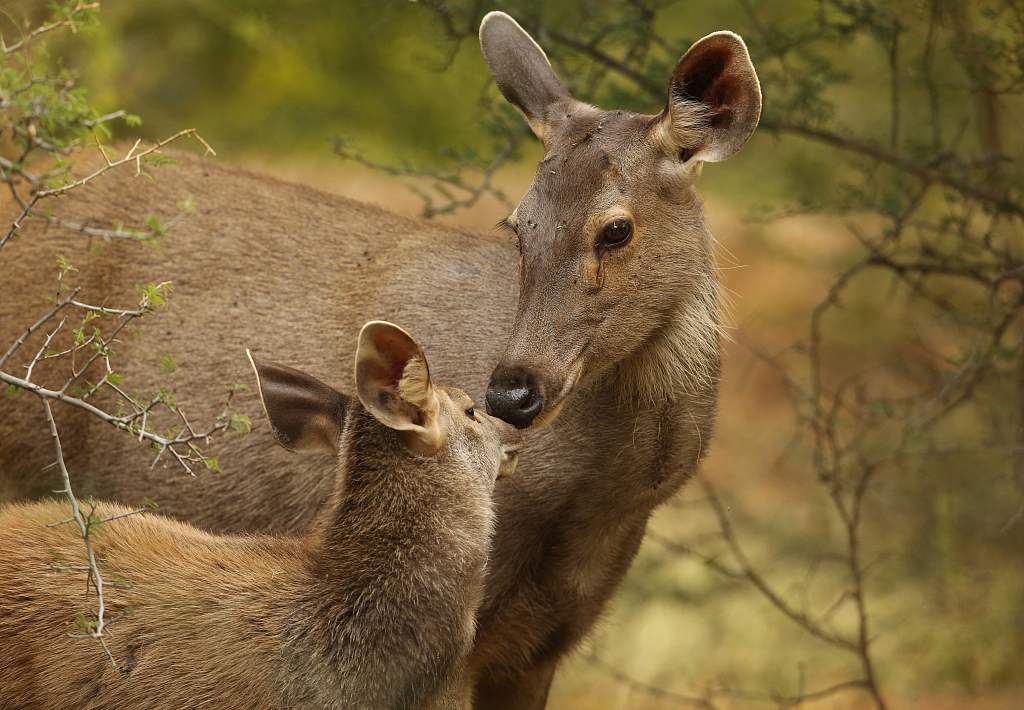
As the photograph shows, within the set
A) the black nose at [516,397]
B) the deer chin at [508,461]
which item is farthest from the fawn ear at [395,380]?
the deer chin at [508,461]

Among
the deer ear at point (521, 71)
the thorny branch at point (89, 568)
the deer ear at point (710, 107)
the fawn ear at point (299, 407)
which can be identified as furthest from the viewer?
the deer ear at point (521, 71)

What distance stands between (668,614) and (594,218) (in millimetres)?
7632

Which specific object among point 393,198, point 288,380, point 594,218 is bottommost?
point 393,198

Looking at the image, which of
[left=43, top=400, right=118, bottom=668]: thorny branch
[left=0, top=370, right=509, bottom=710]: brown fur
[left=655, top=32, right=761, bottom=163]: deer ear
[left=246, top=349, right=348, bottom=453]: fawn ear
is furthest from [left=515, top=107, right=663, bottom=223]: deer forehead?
[left=43, top=400, right=118, bottom=668]: thorny branch

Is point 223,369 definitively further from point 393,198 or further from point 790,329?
point 790,329

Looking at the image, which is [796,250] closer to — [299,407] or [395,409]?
[299,407]

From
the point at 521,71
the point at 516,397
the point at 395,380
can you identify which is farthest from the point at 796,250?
the point at 395,380

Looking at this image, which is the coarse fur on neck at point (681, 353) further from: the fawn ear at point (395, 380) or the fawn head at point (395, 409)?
the fawn ear at point (395, 380)

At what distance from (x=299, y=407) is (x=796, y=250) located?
11.6 m

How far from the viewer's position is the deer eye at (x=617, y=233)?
6.42 meters

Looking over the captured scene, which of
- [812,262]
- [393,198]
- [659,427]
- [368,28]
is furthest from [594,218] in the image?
[393,198]

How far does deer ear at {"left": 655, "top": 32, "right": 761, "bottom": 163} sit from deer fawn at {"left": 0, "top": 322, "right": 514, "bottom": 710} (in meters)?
1.62

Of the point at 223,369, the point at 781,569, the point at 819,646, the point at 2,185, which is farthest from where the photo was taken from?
the point at 781,569

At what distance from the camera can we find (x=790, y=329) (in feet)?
63.0
